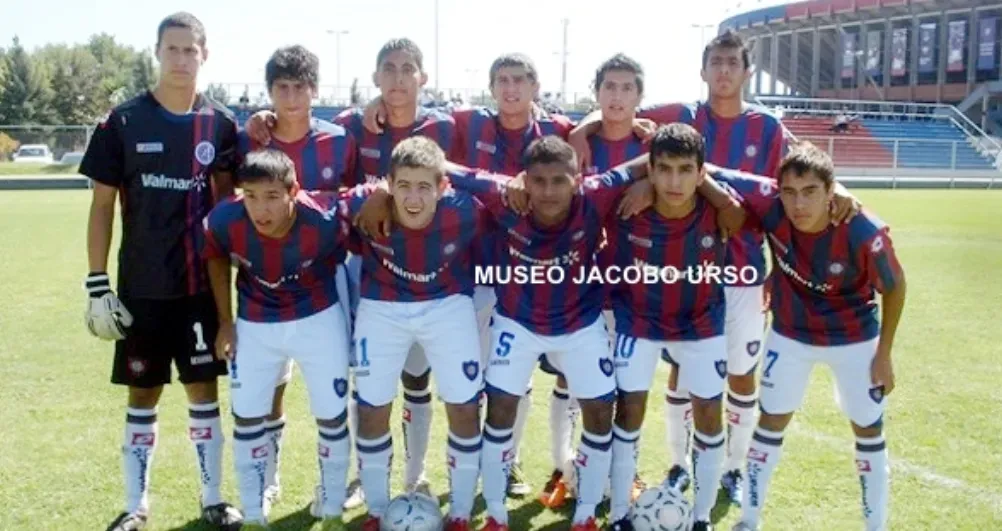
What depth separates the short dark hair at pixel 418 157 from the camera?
11.8ft

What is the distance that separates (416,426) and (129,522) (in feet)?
4.15

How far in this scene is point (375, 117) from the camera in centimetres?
429

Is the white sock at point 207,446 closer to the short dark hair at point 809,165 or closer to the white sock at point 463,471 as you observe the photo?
the white sock at point 463,471

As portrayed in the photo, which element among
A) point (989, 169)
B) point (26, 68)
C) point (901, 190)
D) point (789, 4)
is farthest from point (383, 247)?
point (26, 68)

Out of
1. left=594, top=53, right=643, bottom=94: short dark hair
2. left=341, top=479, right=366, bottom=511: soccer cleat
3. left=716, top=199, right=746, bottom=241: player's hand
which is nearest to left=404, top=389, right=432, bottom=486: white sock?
left=341, top=479, right=366, bottom=511: soccer cleat

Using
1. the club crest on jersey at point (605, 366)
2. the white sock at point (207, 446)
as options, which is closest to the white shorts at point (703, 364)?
the club crest on jersey at point (605, 366)

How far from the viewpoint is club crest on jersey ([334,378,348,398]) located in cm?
369

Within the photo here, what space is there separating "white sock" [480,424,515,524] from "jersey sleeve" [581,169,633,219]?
40.0 inches

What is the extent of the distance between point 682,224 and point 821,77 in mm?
54430

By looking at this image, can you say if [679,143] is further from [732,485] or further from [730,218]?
[732,485]

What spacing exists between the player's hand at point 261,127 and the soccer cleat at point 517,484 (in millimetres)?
1899

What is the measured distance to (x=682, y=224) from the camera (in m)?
3.73

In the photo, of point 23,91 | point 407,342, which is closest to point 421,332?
point 407,342

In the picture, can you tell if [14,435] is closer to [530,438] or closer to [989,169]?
[530,438]
